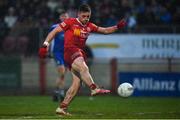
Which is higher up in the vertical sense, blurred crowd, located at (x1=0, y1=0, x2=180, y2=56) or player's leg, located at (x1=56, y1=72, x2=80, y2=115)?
blurred crowd, located at (x1=0, y1=0, x2=180, y2=56)

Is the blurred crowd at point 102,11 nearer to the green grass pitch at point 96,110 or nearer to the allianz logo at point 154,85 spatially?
the allianz logo at point 154,85

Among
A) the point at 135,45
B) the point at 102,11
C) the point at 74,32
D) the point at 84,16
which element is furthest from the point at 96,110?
the point at 102,11

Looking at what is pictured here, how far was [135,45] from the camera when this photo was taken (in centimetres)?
2958

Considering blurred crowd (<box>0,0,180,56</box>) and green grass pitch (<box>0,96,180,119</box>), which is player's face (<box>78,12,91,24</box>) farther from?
blurred crowd (<box>0,0,180,56</box>)

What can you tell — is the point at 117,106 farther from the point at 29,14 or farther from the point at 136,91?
the point at 29,14

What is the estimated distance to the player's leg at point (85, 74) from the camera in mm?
15990

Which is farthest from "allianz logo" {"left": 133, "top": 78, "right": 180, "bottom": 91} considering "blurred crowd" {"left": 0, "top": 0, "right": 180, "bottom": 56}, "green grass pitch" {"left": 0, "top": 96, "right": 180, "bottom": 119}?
"green grass pitch" {"left": 0, "top": 96, "right": 180, "bottom": 119}

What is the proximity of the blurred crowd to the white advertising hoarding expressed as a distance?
891 mm

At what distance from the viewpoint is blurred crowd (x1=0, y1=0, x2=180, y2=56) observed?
30.7 meters

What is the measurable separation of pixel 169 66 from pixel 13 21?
24.2ft

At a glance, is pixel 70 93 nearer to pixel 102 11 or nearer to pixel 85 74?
pixel 85 74

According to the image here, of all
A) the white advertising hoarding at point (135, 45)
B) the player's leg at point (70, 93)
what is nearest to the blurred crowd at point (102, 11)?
the white advertising hoarding at point (135, 45)

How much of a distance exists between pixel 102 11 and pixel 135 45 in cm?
270

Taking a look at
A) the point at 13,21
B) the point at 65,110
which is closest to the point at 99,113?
the point at 65,110
